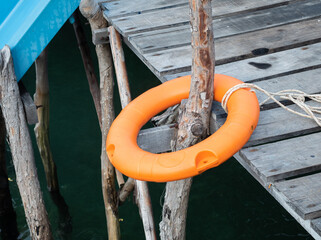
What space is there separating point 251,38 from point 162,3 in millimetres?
908

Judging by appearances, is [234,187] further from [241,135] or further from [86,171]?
[241,135]

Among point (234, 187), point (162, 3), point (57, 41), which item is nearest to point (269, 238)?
point (234, 187)

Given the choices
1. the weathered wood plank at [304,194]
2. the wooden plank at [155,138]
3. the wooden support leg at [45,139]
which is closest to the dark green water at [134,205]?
the wooden support leg at [45,139]

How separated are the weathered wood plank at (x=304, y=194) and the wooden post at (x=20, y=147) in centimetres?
197

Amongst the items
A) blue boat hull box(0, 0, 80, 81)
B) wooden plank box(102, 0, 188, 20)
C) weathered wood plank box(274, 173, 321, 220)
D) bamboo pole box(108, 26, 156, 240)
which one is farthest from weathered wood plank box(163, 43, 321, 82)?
blue boat hull box(0, 0, 80, 81)

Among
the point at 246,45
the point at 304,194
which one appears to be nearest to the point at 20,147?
the point at 246,45

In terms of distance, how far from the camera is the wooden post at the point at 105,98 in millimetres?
3902

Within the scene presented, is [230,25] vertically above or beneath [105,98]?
above

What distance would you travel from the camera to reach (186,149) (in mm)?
2404

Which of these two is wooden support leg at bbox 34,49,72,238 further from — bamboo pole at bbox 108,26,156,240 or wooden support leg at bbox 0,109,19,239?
bamboo pole at bbox 108,26,156,240

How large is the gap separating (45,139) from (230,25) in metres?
2.35

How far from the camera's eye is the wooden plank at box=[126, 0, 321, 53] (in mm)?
3492

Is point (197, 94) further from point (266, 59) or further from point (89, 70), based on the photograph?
point (89, 70)

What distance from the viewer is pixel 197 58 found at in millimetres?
2486
